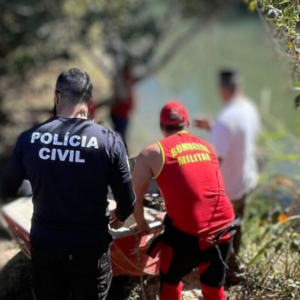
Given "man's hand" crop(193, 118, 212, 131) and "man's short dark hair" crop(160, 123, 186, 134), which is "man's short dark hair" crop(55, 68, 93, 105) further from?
"man's hand" crop(193, 118, 212, 131)

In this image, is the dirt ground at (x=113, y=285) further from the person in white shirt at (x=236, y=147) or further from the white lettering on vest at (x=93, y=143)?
the person in white shirt at (x=236, y=147)

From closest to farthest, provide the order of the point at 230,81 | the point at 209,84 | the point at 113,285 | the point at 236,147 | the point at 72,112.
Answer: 1. the point at 72,112
2. the point at 113,285
3. the point at 236,147
4. the point at 230,81
5. the point at 209,84

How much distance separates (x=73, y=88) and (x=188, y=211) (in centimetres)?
85

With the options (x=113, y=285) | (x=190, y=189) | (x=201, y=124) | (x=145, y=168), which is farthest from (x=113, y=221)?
(x=201, y=124)

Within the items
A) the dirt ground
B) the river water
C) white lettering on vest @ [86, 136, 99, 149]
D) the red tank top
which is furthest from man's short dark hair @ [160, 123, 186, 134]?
the river water

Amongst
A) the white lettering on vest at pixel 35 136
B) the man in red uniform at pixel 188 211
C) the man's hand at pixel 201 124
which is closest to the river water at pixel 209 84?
the man's hand at pixel 201 124

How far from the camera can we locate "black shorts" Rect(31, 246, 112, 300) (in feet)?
9.85

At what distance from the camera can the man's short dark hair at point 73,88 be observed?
9.89 ft

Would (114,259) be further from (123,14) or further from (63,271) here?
(123,14)

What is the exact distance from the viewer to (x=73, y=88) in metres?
3.01

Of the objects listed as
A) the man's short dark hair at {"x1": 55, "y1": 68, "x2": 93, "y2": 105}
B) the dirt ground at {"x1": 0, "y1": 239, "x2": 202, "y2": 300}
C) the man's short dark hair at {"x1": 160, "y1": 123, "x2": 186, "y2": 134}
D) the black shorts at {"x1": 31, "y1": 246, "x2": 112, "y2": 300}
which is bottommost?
the dirt ground at {"x1": 0, "y1": 239, "x2": 202, "y2": 300}

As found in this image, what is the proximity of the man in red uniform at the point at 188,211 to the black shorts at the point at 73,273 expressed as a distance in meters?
0.37

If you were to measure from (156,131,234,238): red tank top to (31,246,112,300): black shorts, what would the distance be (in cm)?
44

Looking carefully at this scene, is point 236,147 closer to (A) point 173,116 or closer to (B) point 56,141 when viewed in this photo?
(A) point 173,116
